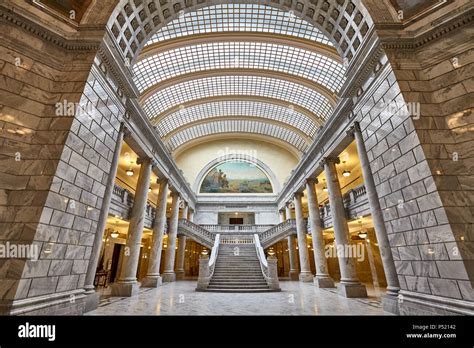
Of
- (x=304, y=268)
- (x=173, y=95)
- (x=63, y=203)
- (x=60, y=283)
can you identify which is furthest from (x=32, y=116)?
(x=304, y=268)

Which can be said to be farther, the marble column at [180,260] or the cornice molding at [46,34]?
the marble column at [180,260]

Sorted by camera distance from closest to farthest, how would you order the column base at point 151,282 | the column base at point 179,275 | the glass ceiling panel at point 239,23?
1. the column base at point 151,282
2. the glass ceiling panel at point 239,23
3. the column base at point 179,275

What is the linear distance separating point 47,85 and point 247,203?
22276mm

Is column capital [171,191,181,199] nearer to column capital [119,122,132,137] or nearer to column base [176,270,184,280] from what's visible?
column base [176,270,184,280]

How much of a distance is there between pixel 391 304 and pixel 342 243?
470cm

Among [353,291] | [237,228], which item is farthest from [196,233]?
[353,291]

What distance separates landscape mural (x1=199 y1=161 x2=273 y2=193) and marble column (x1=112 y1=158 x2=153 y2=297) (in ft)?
50.4

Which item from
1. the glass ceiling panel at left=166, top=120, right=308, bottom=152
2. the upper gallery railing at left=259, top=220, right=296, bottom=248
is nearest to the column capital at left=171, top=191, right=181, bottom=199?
the glass ceiling panel at left=166, top=120, right=308, bottom=152

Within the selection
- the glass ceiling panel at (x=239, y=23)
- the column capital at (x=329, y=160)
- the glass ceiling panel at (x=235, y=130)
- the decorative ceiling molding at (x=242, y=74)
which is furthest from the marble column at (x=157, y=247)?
the column capital at (x=329, y=160)

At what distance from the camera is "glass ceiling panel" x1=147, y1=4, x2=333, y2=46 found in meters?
12.9

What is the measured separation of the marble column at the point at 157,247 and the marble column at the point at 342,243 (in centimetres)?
1002

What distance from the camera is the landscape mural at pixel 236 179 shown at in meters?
27.7

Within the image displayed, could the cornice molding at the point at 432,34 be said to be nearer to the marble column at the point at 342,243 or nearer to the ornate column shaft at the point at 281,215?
the marble column at the point at 342,243

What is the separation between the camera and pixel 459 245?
185 inches
